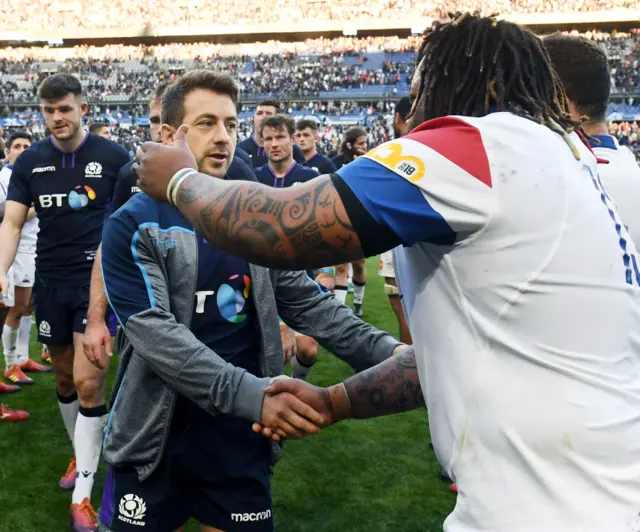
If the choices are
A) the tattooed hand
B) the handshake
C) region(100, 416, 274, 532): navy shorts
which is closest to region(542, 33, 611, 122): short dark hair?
the handshake

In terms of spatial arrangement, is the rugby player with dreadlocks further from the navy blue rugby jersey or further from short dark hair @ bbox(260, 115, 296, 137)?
short dark hair @ bbox(260, 115, 296, 137)

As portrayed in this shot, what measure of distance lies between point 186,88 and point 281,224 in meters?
1.51

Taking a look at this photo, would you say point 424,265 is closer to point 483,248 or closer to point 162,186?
point 483,248

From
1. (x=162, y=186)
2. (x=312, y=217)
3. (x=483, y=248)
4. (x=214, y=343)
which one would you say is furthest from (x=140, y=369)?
(x=483, y=248)

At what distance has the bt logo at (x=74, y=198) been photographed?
15.7ft

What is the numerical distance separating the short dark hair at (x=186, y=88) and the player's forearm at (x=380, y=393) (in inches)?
51.8

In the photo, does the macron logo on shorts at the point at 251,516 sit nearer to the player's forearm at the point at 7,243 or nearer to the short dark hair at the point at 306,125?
the player's forearm at the point at 7,243

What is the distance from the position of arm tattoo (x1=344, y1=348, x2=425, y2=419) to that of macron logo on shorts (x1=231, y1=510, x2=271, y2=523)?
764 millimetres

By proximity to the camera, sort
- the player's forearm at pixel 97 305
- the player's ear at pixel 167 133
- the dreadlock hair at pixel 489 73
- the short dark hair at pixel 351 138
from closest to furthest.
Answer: the dreadlock hair at pixel 489 73, the player's ear at pixel 167 133, the player's forearm at pixel 97 305, the short dark hair at pixel 351 138

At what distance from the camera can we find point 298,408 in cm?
199

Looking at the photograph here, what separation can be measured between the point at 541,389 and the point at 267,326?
129 centimetres

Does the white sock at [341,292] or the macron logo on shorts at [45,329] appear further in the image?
the white sock at [341,292]

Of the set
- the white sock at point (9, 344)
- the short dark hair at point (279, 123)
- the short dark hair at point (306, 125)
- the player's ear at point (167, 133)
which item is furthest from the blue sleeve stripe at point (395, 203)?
the short dark hair at point (306, 125)

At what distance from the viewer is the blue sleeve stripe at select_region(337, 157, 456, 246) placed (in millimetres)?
1284
